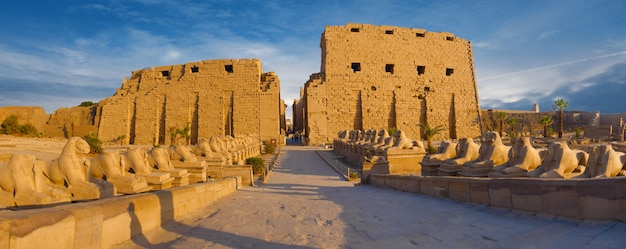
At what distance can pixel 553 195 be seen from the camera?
12.3 feet

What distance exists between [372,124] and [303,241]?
30200mm

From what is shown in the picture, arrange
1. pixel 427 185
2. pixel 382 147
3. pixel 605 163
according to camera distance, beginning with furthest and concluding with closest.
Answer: pixel 382 147, pixel 427 185, pixel 605 163

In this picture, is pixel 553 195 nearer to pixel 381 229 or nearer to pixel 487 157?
pixel 381 229

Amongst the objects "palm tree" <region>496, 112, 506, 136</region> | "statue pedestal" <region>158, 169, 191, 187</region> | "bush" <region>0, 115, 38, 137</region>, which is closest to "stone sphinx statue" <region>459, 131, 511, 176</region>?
"statue pedestal" <region>158, 169, 191, 187</region>

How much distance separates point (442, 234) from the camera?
364cm

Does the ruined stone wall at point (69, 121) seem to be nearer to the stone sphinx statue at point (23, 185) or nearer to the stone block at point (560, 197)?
the stone sphinx statue at point (23, 185)

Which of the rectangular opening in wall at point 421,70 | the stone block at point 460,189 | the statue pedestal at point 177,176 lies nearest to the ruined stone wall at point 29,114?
the statue pedestal at point 177,176

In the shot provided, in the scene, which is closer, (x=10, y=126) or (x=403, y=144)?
(x=403, y=144)

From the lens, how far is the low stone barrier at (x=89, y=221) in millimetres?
2202

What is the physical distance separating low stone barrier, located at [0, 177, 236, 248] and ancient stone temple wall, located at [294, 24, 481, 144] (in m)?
28.4

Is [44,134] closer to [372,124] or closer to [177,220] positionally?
[372,124]

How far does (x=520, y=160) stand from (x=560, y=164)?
0.81 m

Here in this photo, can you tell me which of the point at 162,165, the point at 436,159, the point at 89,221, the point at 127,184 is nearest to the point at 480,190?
the point at 436,159

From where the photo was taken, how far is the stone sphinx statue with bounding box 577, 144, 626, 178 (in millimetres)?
4766
